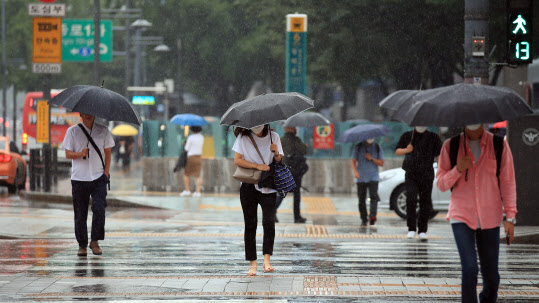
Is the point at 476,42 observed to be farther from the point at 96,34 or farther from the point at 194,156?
the point at 96,34

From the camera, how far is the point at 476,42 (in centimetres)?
1385

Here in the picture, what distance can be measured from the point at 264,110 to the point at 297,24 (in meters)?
13.8

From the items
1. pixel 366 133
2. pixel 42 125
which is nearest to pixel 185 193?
pixel 42 125

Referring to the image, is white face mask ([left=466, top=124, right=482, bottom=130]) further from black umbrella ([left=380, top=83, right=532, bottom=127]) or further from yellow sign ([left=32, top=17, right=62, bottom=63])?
yellow sign ([left=32, top=17, right=62, bottom=63])

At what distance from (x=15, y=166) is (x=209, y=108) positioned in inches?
2390

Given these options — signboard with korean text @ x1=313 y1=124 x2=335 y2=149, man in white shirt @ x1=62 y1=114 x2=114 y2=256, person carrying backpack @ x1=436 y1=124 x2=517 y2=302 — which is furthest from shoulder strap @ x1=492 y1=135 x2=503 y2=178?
signboard with korean text @ x1=313 y1=124 x2=335 y2=149

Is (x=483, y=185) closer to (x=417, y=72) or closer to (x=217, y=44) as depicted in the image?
(x=417, y=72)

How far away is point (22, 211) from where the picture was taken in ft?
60.1

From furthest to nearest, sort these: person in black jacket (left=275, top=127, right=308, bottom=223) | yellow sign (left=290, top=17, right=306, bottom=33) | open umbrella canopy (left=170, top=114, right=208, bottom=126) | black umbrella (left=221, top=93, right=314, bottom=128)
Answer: open umbrella canopy (left=170, top=114, right=208, bottom=126), yellow sign (left=290, top=17, right=306, bottom=33), person in black jacket (left=275, top=127, right=308, bottom=223), black umbrella (left=221, top=93, right=314, bottom=128)

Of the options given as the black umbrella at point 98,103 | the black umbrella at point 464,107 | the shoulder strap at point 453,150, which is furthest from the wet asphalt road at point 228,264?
the black umbrella at point 464,107

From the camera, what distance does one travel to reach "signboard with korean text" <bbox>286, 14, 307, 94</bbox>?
23.0m

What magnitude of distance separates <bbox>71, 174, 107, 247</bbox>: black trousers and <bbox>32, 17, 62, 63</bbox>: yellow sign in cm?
1145

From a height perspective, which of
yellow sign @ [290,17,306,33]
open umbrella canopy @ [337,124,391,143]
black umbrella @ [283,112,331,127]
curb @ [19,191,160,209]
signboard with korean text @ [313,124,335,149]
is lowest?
→ curb @ [19,191,160,209]

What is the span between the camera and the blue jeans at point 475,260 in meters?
6.63
